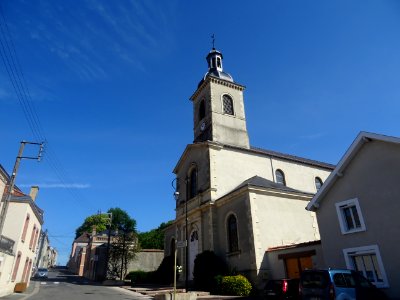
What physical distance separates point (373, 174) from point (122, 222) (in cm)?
6354

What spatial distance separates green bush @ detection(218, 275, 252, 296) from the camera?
17.2 m

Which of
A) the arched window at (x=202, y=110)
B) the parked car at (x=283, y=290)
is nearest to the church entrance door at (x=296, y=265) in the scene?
the parked car at (x=283, y=290)

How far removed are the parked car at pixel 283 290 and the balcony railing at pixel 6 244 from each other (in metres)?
14.6

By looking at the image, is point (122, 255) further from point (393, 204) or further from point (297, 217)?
point (393, 204)

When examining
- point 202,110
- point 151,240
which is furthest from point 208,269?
point 151,240

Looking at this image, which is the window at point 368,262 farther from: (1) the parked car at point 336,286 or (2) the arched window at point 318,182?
(2) the arched window at point 318,182

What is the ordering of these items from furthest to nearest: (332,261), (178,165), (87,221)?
(87,221) < (178,165) < (332,261)

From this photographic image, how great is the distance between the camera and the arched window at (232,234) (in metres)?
21.1

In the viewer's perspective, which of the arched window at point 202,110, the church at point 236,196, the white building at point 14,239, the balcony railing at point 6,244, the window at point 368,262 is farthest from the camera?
the arched window at point 202,110

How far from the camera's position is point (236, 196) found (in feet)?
70.5

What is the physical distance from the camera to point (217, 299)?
618 inches

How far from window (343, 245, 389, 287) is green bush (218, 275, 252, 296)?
6.60 metres

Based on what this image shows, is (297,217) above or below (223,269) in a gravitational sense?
above

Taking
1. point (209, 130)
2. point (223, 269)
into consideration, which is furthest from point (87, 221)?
point (223, 269)
